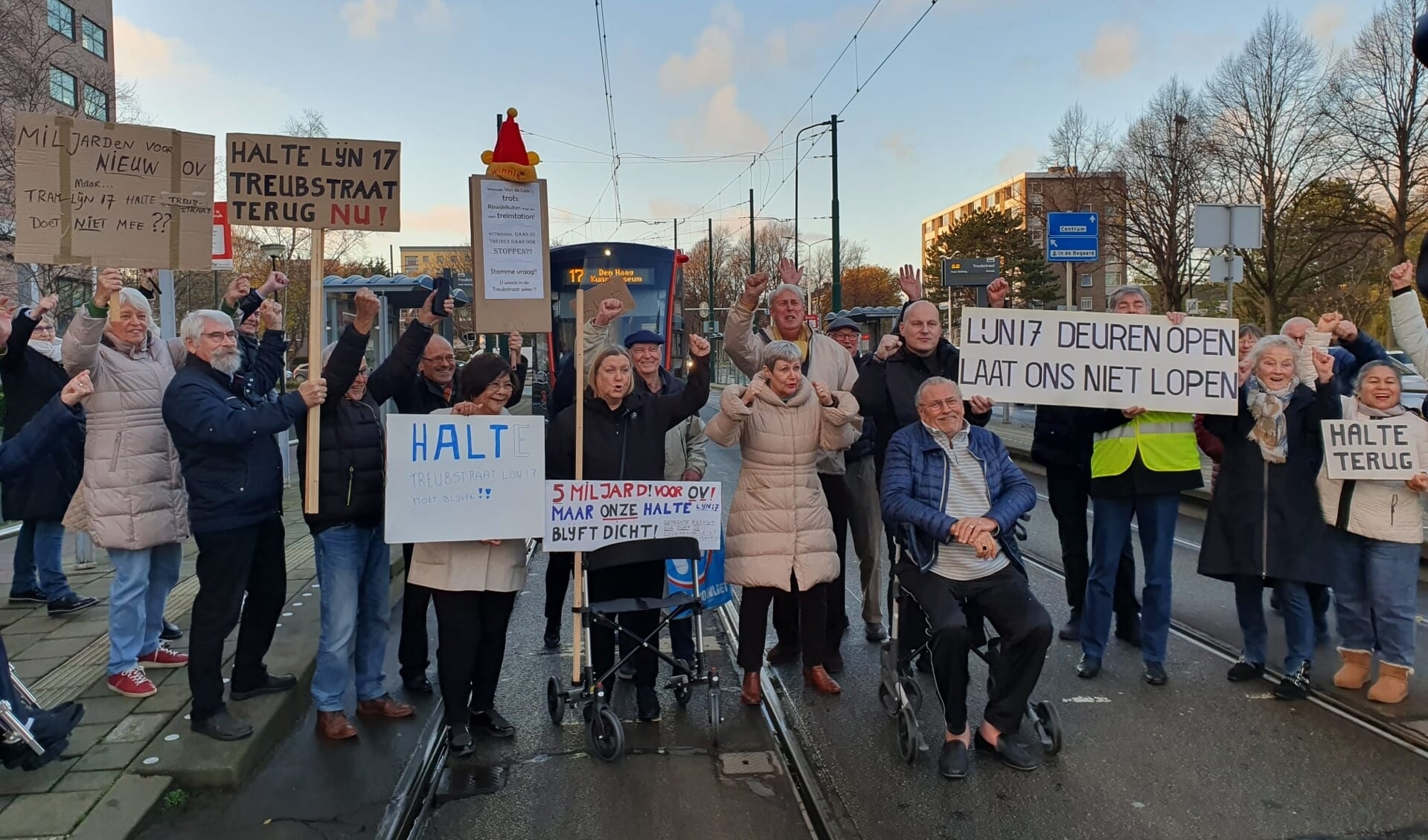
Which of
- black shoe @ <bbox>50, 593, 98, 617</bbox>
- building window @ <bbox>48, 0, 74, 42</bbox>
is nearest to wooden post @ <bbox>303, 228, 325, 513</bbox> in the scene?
black shoe @ <bbox>50, 593, 98, 617</bbox>

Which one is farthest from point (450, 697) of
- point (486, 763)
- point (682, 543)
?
point (682, 543)

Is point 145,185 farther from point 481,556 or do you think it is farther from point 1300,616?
point 1300,616

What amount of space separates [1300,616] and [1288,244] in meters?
33.3

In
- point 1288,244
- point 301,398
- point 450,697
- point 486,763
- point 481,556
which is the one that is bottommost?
point 486,763

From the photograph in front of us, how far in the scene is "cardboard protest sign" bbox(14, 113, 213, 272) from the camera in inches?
184

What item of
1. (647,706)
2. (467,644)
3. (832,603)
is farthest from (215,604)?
(832,603)

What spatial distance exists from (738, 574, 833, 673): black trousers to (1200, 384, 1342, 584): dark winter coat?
218 centimetres

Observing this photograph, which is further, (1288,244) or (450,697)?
(1288,244)

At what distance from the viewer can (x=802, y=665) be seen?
5477mm

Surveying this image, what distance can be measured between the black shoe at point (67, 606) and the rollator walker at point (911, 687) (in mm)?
5254

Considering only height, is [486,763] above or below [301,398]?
below

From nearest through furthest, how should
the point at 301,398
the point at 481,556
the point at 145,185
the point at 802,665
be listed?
the point at 301,398 < the point at 481,556 < the point at 145,185 < the point at 802,665

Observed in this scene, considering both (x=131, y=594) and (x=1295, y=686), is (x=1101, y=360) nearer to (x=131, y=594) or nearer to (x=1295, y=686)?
(x=1295, y=686)

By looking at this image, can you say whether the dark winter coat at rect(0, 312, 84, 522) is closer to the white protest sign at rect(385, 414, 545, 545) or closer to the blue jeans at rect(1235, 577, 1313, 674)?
the white protest sign at rect(385, 414, 545, 545)
